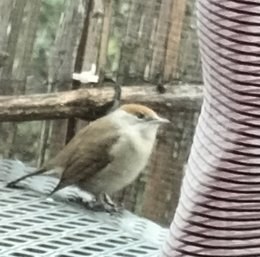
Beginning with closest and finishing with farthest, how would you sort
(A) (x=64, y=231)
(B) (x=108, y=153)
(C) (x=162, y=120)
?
1. (A) (x=64, y=231)
2. (C) (x=162, y=120)
3. (B) (x=108, y=153)

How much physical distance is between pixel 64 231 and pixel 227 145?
40.1 inches

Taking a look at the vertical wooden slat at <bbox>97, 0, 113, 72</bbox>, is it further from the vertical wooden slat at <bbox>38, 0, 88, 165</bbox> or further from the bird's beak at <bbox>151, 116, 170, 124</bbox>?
the bird's beak at <bbox>151, 116, 170, 124</bbox>

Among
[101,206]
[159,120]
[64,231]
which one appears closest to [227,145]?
[64,231]

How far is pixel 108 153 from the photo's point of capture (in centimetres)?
281

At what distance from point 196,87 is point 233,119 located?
5.51ft

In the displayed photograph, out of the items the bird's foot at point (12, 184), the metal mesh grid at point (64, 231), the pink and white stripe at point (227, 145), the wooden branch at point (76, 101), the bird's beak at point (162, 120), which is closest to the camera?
the pink and white stripe at point (227, 145)

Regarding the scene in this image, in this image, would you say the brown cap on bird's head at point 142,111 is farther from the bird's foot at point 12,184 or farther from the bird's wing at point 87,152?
the bird's foot at point 12,184

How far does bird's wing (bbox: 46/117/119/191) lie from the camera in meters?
2.69

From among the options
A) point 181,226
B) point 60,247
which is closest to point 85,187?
point 60,247

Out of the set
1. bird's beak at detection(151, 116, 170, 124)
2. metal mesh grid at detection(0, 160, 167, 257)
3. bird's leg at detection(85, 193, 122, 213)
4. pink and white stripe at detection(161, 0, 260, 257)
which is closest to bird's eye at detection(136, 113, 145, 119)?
bird's beak at detection(151, 116, 170, 124)

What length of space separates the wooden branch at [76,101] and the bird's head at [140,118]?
62 millimetres

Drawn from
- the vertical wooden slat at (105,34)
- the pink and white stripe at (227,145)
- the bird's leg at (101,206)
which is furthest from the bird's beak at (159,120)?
the pink and white stripe at (227,145)

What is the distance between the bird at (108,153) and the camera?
2689 mm

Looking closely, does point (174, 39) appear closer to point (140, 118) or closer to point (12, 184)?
point (140, 118)
